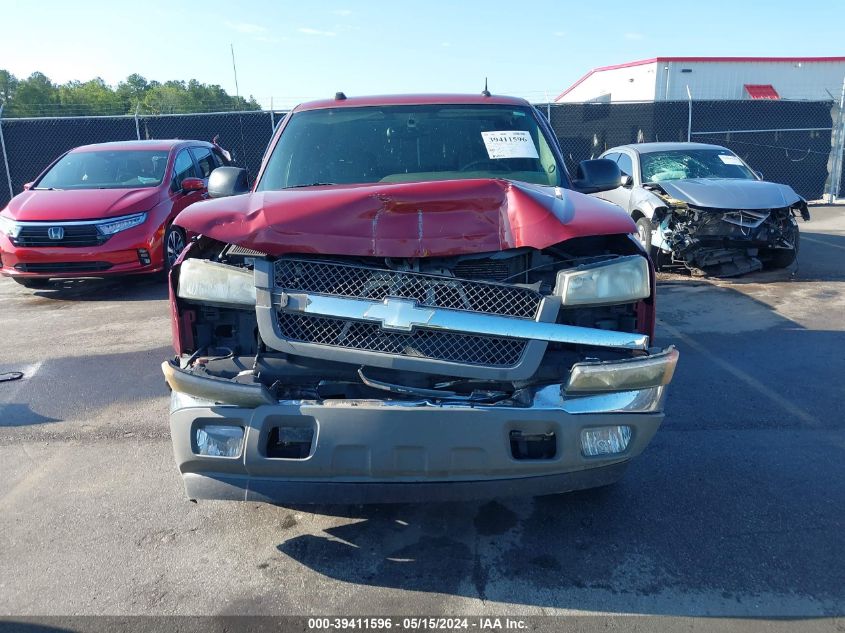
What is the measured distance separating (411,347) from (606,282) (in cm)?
85

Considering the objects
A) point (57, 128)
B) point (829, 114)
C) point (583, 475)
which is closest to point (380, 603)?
point (583, 475)

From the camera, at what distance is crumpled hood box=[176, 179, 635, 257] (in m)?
2.74

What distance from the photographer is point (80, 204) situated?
7938 mm

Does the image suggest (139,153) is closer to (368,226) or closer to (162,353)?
(162,353)

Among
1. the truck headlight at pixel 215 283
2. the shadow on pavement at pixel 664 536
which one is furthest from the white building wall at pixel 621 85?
the truck headlight at pixel 215 283

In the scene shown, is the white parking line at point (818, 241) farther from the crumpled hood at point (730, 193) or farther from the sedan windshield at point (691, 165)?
the crumpled hood at point (730, 193)

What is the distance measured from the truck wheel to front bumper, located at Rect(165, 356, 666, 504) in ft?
21.6

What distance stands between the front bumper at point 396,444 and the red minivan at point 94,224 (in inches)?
204

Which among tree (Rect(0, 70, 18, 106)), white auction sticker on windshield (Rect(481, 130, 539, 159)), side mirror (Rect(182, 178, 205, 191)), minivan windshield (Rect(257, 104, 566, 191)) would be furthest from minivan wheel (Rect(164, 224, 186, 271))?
tree (Rect(0, 70, 18, 106))

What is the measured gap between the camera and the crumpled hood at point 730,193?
7.81 m

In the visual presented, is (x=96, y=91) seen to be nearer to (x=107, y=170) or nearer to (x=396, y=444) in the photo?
(x=107, y=170)

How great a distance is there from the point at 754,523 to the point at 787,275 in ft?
20.6

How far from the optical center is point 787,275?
8492 mm

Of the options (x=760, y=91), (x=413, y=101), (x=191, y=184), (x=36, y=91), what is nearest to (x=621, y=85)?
(x=760, y=91)
